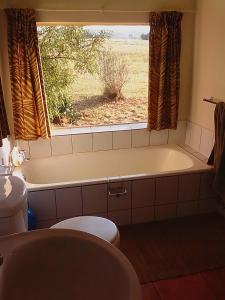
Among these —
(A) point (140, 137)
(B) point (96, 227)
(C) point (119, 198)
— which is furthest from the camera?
(A) point (140, 137)

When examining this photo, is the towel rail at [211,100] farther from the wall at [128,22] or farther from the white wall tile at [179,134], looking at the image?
the white wall tile at [179,134]

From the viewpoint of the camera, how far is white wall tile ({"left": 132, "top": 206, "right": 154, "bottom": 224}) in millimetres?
2525

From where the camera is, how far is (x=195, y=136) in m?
3.04

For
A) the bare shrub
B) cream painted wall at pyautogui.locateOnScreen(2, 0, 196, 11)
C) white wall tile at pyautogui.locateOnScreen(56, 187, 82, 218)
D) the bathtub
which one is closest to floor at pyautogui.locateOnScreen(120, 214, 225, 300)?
the bathtub

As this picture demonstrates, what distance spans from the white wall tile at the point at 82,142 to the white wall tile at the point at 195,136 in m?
1.12

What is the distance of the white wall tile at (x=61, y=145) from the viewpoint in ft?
9.51

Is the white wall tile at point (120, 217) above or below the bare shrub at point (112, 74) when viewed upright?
below

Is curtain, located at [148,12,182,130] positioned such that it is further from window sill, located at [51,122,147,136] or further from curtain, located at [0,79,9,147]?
curtain, located at [0,79,9,147]

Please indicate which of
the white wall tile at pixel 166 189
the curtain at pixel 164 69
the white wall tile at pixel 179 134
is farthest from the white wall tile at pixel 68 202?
the white wall tile at pixel 179 134

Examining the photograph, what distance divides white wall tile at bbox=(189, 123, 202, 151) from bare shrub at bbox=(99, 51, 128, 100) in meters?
0.87

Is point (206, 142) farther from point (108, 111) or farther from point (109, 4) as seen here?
point (109, 4)

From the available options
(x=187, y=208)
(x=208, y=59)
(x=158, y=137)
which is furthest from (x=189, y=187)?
(x=208, y=59)

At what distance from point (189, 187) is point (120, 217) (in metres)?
0.70

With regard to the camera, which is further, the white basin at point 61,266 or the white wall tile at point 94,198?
the white wall tile at point 94,198
